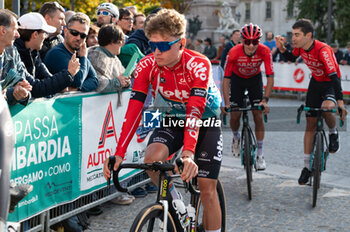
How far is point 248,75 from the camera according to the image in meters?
8.12

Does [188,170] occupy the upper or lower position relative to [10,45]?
lower

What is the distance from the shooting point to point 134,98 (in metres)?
3.95

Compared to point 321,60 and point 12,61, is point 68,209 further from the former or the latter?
point 321,60

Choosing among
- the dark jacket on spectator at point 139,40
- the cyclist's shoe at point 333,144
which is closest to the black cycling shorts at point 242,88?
the cyclist's shoe at point 333,144

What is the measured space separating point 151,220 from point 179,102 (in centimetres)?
116

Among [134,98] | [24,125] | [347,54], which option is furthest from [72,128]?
[347,54]

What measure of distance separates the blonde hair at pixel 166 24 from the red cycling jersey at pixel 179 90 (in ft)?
1.10

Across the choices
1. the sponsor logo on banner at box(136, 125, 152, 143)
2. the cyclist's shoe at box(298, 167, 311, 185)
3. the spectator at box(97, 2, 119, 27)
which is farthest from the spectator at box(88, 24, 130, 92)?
the cyclist's shoe at box(298, 167, 311, 185)

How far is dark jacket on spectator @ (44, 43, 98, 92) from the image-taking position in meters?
5.78

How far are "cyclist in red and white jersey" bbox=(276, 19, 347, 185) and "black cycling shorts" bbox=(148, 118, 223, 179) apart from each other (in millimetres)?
3019

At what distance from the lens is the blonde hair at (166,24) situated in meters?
3.67

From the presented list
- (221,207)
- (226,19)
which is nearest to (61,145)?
(221,207)

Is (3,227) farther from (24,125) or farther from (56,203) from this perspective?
(56,203)

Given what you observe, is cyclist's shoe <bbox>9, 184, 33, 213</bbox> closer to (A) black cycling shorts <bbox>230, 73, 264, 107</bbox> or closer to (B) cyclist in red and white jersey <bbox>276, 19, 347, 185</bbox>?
(B) cyclist in red and white jersey <bbox>276, 19, 347, 185</bbox>
